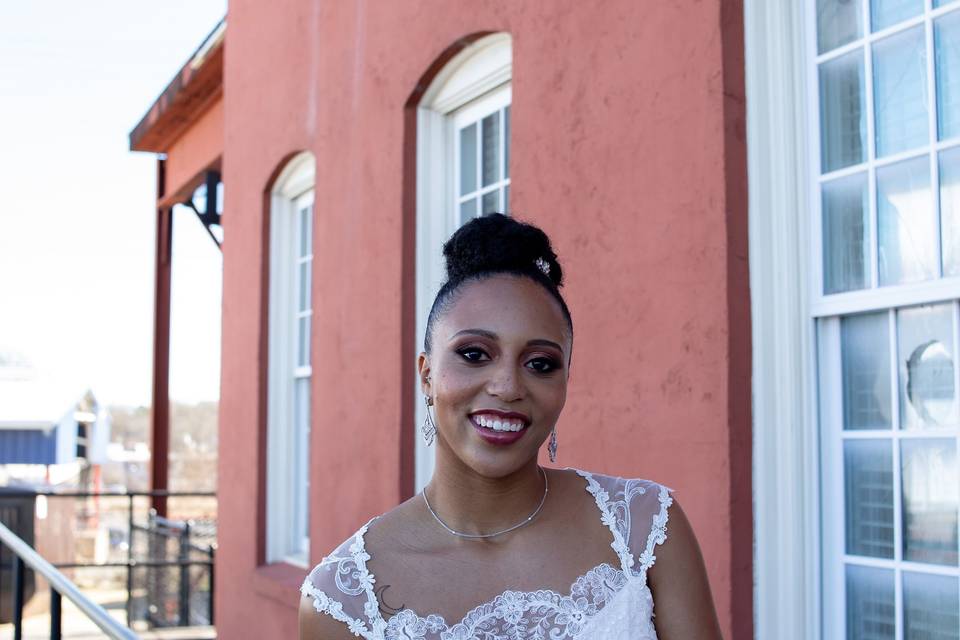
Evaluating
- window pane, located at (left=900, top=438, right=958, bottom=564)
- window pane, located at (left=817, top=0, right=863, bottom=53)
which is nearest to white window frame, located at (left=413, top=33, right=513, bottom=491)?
window pane, located at (left=817, top=0, right=863, bottom=53)

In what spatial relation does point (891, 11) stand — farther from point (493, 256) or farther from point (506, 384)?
point (506, 384)

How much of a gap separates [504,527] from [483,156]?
334cm

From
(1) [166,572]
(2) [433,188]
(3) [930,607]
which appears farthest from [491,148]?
(1) [166,572]

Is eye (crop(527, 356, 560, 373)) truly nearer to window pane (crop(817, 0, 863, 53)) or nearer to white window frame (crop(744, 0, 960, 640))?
white window frame (crop(744, 0, 960, 640))

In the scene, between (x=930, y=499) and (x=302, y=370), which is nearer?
(x=930, y=499)

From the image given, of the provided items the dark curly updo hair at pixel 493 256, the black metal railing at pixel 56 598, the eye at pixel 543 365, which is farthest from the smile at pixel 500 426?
the black metal railing at pixel 56 598

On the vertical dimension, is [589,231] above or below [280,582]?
above

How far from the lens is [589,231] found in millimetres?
3943

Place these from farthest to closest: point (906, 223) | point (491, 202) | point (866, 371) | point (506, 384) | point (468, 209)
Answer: point (468, 209) < point (491, 202) < point (866, 371) < point (906, 223) < point (506, 384)

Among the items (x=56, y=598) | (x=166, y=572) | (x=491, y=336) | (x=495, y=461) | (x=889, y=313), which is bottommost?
(x=166, y=572)

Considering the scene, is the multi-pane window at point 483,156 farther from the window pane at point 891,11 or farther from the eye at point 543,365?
the eye at point 543,365

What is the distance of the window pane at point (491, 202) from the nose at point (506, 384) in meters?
3.07

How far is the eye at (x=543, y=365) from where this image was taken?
2.15 m

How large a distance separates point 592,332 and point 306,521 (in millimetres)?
4002
